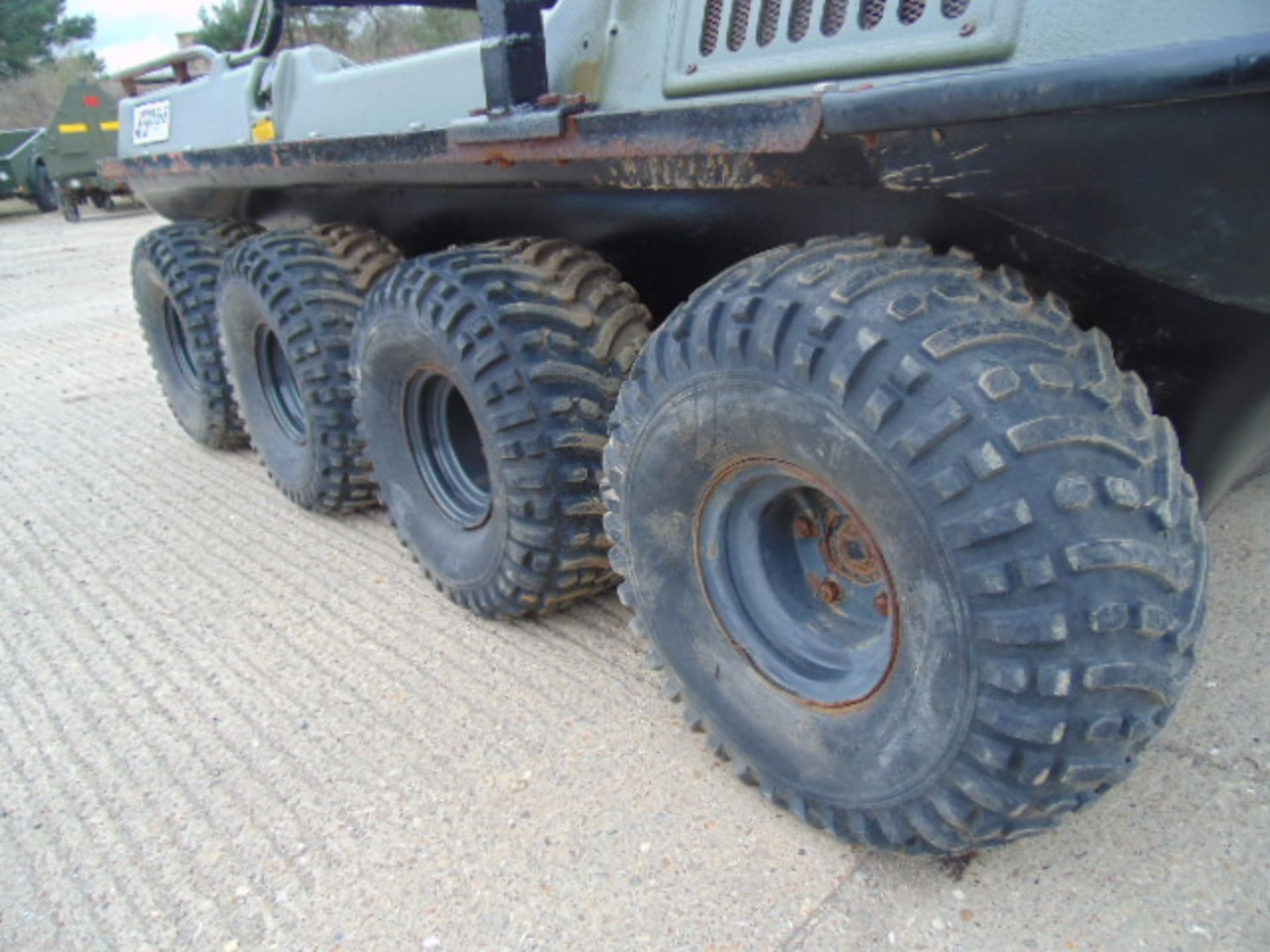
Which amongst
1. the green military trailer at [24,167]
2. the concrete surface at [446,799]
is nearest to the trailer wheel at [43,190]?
the green military trailer at [24,167]

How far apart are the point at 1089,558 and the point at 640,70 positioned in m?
1.27

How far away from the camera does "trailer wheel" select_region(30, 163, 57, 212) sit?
18.2 metres

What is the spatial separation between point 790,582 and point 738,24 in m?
1.06

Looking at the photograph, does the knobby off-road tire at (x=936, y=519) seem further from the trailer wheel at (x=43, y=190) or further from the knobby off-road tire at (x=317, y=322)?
the trailer wheel at (x=43, y=190)

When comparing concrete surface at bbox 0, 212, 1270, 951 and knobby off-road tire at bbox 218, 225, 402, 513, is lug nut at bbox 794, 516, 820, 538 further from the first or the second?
knobby off-road tire at bbox 218, 225, 402, 513

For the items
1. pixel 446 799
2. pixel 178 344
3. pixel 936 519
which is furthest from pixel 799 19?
pixel 178 344

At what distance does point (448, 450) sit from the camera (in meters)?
3.22

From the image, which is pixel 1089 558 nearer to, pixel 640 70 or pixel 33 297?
pixel 640 70

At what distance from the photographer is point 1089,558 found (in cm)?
157

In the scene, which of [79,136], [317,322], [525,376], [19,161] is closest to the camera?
[525,376]

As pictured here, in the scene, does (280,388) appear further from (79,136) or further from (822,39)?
(79,136)

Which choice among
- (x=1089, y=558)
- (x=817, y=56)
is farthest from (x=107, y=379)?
(x=1089, y=558)

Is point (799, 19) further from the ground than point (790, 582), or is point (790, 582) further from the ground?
point (799, 19)

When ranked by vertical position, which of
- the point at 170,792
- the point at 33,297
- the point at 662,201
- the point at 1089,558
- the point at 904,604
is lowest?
the point at 33,297
